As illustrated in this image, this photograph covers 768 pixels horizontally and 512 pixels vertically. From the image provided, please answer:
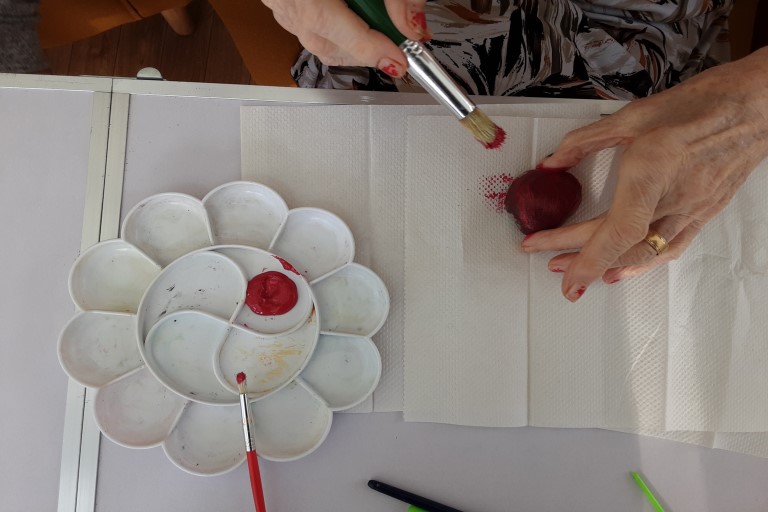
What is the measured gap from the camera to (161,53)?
1.42 metres

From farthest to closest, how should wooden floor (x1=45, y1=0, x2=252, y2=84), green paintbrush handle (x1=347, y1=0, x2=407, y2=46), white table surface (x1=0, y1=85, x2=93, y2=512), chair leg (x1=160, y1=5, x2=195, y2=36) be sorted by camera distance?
wooden floor (x1=45, y1=0, x2=252, y2=84) → chair leg (x1=160, y1=5, x2=195, y2=36) → white table surface (x1=0, y1=85, x2=93, y2=512) → green paintbrush handle (x1=347, y1=0, x2=407, y2=46)

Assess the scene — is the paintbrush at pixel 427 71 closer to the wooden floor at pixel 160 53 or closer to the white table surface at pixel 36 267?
the white table surface at pixel 36 267

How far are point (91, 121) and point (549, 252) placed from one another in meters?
0.60

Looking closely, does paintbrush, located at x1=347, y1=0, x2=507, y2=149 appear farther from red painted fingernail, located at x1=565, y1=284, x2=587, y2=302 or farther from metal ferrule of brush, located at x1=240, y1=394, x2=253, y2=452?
metal ferrule of brush, located at x1=240, y1=394, x2=253, y2=452

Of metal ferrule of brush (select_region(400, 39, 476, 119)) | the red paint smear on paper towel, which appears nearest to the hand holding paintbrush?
metal ferrule of brush (select_region(400, 39, 476, 119))

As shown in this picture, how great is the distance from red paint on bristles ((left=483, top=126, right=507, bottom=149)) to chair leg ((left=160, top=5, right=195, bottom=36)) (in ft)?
2.99

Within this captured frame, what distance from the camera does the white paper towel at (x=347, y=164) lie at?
0.72 metres

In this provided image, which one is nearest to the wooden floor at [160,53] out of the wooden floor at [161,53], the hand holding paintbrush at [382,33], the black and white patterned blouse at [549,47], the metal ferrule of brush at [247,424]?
the wooden floor at [161,53]

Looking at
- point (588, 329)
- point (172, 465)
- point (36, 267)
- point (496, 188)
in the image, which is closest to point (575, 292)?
point (588, 329)

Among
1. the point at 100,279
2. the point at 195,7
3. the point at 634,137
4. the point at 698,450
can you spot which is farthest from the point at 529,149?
the point at 195,7

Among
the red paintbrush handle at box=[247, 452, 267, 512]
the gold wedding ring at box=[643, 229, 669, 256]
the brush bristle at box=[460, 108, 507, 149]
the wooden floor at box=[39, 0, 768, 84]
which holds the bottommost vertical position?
the red paintbrush handle at box=[247, 452, 267, 512]

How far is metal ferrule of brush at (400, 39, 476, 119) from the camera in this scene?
577 mm

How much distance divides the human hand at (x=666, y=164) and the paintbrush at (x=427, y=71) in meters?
0.13

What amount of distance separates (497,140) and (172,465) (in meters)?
0.54
